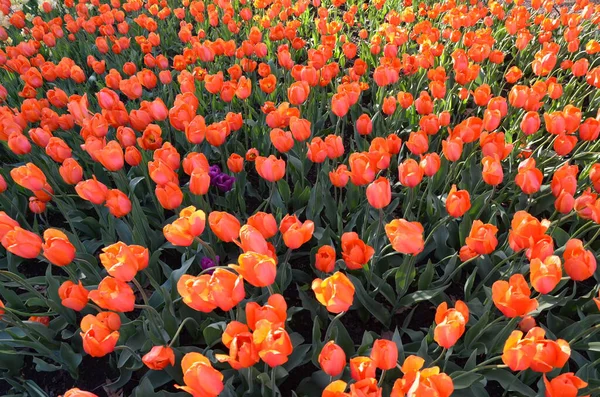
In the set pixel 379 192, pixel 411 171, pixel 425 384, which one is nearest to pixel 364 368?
pixel 425 384

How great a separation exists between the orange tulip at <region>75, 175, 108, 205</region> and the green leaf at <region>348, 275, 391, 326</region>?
117 cm

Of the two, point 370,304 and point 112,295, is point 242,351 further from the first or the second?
point 370,304

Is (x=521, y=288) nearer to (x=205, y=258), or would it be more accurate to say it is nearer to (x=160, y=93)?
(x=205, y=258)

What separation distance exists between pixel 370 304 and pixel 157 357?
0.98 meters

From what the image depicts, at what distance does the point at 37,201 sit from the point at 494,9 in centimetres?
414

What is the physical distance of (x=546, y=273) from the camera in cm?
137

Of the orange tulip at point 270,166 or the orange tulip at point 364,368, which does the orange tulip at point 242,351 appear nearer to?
the orange tulip at point 364,368

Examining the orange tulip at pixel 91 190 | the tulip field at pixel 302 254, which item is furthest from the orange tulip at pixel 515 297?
the orange tulip at pixel 91 190

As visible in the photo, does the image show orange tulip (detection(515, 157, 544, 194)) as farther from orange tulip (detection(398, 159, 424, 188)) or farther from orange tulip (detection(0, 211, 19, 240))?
orange tulip (detection(0, 211, 19, 240))

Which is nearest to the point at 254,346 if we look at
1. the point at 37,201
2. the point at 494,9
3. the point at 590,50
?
the point at 37,201

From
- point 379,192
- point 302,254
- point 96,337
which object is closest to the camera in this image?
point 96,337

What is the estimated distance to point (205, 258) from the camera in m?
2.06

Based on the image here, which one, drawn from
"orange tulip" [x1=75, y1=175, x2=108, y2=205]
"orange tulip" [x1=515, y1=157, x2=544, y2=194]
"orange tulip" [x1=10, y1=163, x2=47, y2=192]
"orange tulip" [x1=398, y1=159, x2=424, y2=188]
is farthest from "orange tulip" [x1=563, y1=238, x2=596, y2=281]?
"orange tulip" [x1=10, y1=163, x2=47, y2=192]

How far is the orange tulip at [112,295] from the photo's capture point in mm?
1419
